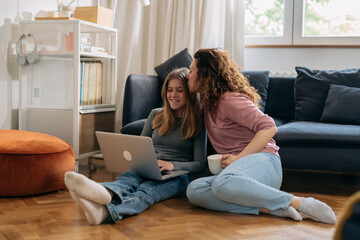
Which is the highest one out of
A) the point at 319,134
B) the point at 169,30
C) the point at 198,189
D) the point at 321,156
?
the point at 169,30

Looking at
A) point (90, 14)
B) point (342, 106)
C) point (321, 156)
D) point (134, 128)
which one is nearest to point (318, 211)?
point (321, 156)

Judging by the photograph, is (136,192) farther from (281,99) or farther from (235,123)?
(281,99)

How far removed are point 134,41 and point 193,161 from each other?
1.96 meters

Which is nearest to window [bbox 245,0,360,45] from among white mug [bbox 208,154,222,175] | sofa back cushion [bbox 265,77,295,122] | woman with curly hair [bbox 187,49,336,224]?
sofa back cushion [bbox 265,77,295,122]

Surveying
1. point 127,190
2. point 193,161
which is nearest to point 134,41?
point 193,161

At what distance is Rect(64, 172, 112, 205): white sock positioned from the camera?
1.75 m

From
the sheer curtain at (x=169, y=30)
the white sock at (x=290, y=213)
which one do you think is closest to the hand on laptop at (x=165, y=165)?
the white sock at (x=290, y=213)

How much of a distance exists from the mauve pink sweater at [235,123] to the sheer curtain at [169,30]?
1.55 meters

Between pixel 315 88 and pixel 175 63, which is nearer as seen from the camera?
pixel 315 88

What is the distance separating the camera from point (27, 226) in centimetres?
185

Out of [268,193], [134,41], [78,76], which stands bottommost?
[268,193]

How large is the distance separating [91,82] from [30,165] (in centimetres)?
99

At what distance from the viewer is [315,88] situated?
10.2 ft

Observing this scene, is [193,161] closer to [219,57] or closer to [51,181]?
[219,57]
